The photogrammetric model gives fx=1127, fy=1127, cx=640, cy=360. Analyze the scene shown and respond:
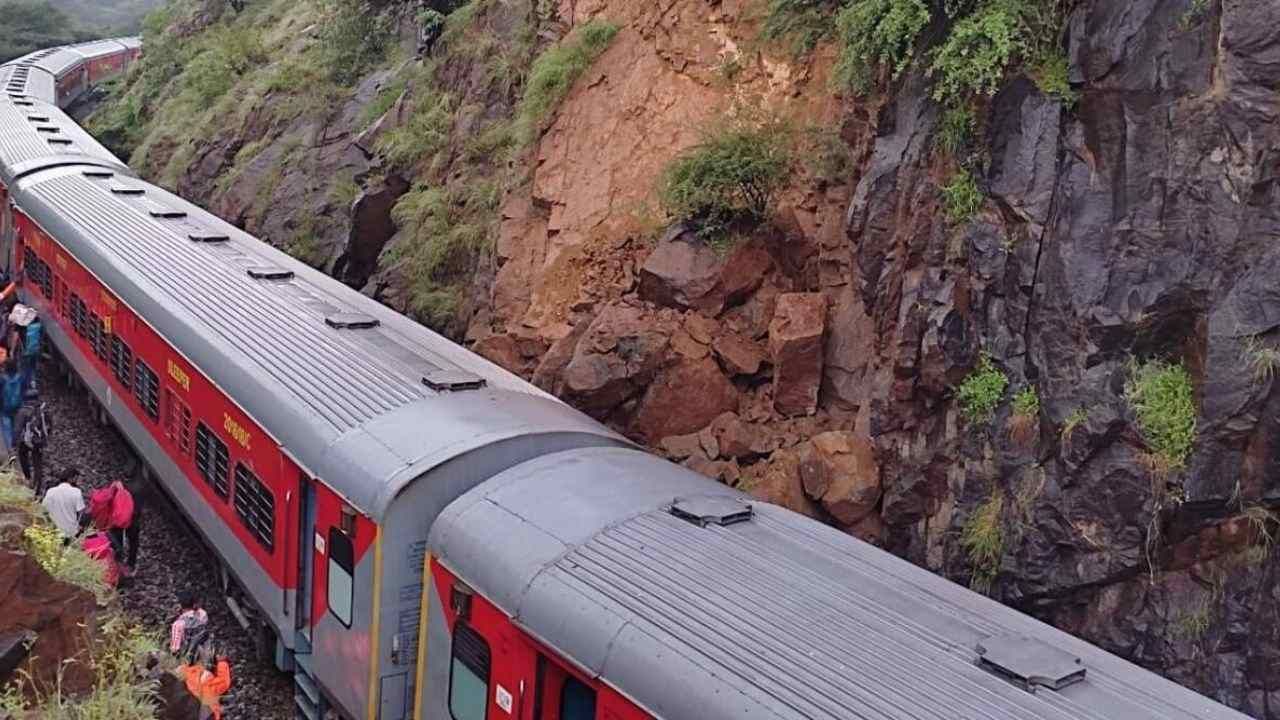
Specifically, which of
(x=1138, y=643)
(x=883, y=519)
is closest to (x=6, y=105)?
(x=883, y=519)

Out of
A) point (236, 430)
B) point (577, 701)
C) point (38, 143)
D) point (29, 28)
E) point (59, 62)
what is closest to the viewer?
point (577, 701)

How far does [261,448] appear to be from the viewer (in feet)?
32.7

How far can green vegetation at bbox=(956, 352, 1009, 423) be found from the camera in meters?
9.10

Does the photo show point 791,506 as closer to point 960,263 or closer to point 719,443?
point 719,443

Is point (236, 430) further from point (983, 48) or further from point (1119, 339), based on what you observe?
point (1119, 339)

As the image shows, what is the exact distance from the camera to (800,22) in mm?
12984

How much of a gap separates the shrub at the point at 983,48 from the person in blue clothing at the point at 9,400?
11.2 metres

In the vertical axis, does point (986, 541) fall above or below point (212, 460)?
above

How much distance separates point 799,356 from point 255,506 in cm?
528

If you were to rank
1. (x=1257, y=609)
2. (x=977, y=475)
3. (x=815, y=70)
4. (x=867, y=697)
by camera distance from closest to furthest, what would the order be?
1. (x=867, y=697)
2. (x=1257, y=609)
3. (x=977, y=475)
4. (x=815, y=70)

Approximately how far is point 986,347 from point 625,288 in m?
4.86

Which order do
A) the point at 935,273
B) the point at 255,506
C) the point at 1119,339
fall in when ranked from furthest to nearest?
the point at 255,506 → the point at 935,273 → the point at 1119,339

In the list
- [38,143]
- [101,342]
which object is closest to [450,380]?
[101,342]

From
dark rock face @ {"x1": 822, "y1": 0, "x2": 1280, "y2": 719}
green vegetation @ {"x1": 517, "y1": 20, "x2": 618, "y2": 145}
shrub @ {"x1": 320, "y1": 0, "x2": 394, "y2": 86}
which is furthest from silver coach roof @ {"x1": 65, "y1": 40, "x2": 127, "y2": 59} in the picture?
dark rock face @ {"x1": 822, "y1": 0, "x2": 1280, "y2": 719}
